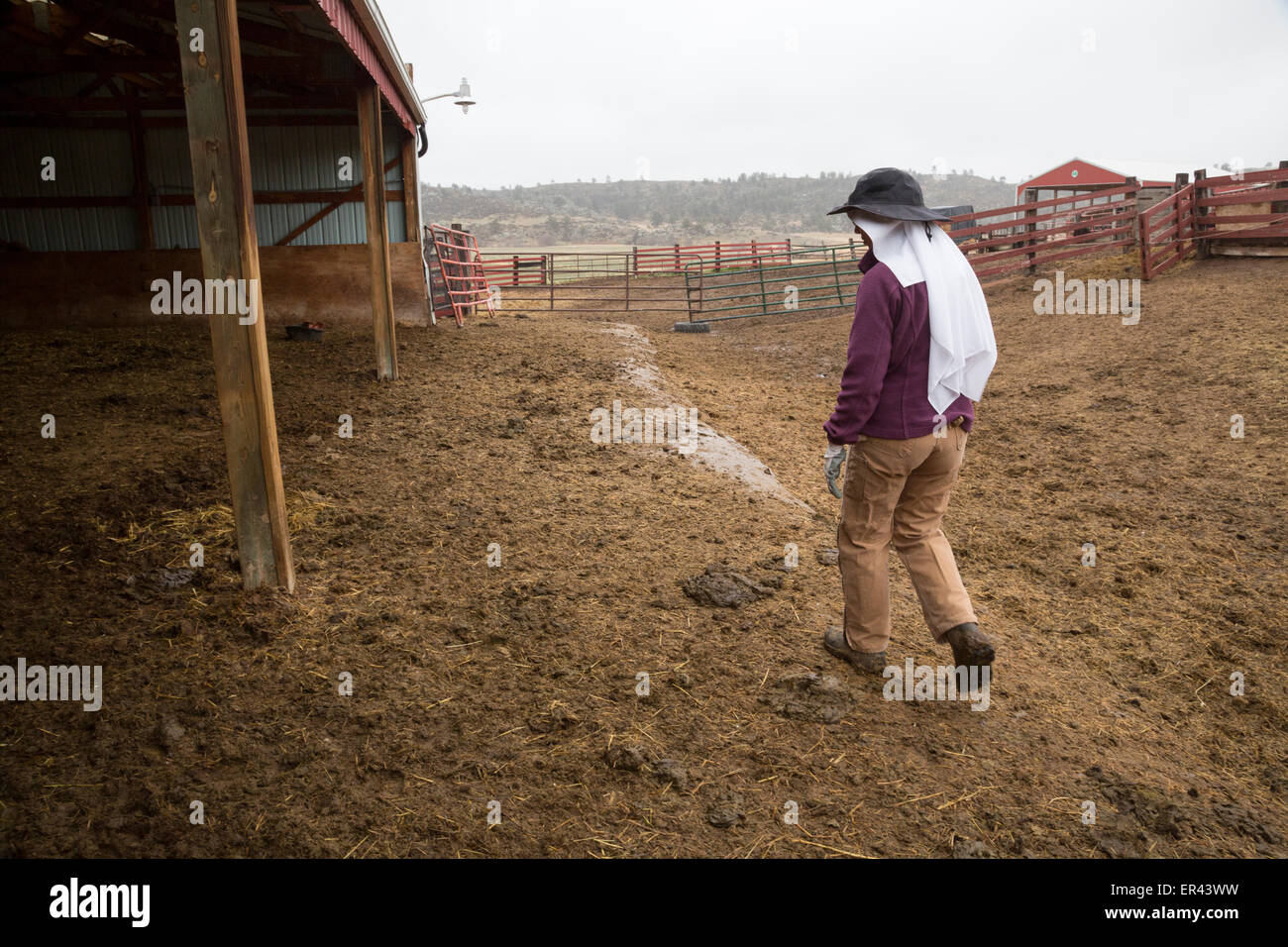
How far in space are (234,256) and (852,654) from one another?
3036 mm

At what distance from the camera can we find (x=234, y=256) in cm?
338

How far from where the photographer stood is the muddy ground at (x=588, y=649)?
8.46 ft

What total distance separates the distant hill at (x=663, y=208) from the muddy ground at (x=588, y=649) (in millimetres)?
54913

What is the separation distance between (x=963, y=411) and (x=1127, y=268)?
41.7 ft

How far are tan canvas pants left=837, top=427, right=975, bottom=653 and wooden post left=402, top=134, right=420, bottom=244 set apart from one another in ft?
34.8

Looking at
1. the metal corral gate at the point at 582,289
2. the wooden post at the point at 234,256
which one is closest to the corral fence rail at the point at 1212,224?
the metal corral gate at the point at 582,289

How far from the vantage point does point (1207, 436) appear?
718 centimetres

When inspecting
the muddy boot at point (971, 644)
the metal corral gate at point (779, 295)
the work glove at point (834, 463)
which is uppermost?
the metal corral gate at point (779, 295)

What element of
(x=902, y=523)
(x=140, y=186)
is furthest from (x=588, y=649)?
(x=140, y=186)

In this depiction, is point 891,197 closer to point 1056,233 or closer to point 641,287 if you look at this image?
point 1056,233

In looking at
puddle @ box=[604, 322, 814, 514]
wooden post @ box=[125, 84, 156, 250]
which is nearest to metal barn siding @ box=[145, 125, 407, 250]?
wooden post @ box=[125, 84, 156, 250]

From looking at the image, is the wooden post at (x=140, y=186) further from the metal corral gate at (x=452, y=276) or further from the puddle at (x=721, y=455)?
the puddle at (x=721, y=455)
